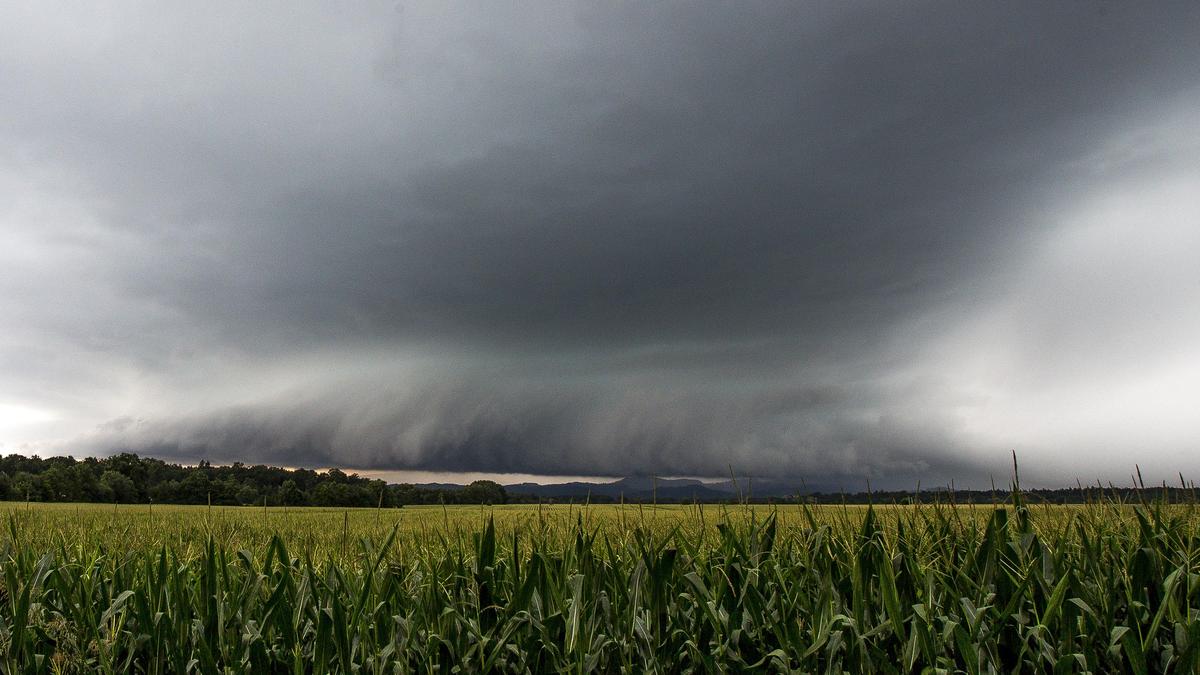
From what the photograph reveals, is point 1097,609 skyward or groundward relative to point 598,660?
skyward

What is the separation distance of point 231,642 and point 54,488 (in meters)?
118

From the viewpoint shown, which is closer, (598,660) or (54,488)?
(598,660)

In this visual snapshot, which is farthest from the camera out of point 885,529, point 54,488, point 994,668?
point 54,488

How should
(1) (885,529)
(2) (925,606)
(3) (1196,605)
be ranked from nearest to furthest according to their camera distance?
(2) (925,606) < (3) (1196,605) < (1) (885,529)

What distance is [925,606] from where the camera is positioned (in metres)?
4.69

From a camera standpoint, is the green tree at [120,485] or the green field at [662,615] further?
the green tree at [120,485]

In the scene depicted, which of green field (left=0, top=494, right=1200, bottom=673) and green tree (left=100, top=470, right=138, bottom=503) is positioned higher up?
green field (left=0, top=494, right=1200, bottom=673)

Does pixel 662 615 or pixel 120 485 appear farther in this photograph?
pixel 120 485

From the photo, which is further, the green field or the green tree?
the green tree

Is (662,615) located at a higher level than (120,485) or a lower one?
higher

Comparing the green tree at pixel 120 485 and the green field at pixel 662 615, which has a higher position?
the green field at pixel 662 615

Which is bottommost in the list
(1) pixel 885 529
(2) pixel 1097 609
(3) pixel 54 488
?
(3) pixel 54 488

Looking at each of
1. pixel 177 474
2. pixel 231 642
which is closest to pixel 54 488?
pixel 177 474

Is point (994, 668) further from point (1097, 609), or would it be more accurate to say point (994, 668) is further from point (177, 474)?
point (177, 474)
